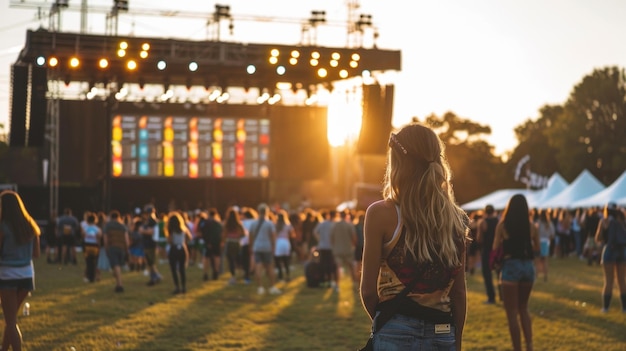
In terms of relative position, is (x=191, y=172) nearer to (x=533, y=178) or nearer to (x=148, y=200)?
(x=148, y=200)

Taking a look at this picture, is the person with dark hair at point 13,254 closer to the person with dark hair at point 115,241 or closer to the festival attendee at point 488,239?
the festival attendee at point 488,239

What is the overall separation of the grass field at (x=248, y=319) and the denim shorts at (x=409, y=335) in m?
7.92

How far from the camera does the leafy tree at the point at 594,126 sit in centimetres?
8006

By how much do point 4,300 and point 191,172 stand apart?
3101 cm

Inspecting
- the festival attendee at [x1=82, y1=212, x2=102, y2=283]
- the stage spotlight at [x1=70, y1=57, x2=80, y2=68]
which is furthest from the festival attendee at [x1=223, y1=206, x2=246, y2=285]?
the stage spotlight at [x1=70, y1=57, x2=80, y2=68]

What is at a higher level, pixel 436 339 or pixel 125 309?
pixel 436 339

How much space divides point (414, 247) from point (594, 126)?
8053cm

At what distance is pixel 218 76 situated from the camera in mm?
29891

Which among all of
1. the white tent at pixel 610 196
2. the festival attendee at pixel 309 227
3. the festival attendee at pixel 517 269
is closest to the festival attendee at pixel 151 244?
the festival attendee at pixel 309 227

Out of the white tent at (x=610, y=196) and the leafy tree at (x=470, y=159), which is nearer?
the white tent at (x=610, y=196)

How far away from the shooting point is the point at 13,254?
31.0 feet

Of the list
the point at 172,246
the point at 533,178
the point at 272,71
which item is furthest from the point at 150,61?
the point at 533,178

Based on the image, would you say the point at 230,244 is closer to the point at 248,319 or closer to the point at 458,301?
the point at 248,319

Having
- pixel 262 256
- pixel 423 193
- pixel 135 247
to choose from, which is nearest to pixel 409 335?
pixel 423 193
